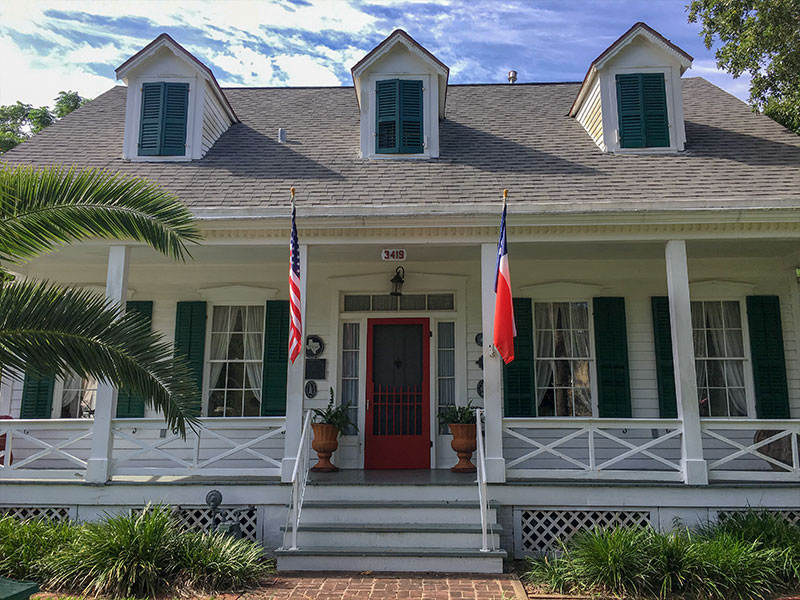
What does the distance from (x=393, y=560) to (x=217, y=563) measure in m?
1.70

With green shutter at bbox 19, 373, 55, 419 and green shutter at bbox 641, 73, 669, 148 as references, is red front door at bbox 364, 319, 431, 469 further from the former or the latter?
green shutter at bbox 19, 373, 55, 419

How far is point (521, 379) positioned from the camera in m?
8.98

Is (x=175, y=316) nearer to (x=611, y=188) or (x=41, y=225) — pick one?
(x=41, y=225)

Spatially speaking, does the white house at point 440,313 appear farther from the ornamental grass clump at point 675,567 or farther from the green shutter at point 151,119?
the ornamental grass clump at point 675,567

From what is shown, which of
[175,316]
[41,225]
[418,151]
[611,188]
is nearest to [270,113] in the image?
[418,151]

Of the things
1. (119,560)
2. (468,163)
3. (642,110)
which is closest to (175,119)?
(468,163)

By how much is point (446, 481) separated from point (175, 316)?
4.78 meters

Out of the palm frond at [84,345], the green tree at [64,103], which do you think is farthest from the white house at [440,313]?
the green tree at [64,103]

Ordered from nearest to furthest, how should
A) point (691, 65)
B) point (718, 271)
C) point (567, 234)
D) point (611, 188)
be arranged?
point (567, 234) < point (611, 188) < point (718, 271) < point (691, 65)

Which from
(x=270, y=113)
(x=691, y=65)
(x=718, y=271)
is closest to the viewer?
(x=718, y=271)

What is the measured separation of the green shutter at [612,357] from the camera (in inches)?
349

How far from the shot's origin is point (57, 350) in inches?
194

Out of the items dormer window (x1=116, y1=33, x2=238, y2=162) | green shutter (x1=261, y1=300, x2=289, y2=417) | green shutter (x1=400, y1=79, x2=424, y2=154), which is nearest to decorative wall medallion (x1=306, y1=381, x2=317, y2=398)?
green shutter (x1=261, y1=300, x2=289, y2=417)

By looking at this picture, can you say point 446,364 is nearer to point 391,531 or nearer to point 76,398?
point 391,531
